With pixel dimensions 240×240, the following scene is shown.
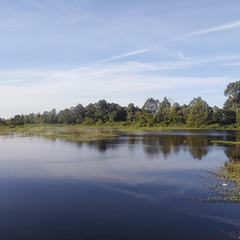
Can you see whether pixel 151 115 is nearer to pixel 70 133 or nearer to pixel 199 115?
pixel 199 115

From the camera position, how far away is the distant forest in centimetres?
9494

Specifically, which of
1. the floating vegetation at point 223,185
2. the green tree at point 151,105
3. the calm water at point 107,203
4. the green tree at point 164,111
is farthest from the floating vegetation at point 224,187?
the green tree at point 151,105

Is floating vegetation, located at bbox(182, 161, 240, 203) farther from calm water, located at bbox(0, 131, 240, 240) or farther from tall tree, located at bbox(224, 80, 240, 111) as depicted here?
tall tree, located at bbox(224, 80, 240, 111)

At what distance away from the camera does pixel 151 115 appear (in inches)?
4065

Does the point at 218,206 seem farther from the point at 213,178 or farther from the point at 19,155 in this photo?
the point at 19,155

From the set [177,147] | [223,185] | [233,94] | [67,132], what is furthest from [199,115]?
[223,185]

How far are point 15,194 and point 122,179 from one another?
6.64 m

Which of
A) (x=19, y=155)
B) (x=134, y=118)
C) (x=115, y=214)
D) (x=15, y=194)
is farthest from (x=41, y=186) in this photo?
(x=134, y=118)

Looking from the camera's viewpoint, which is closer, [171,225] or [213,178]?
[171,225]

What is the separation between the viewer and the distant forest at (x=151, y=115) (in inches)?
3738

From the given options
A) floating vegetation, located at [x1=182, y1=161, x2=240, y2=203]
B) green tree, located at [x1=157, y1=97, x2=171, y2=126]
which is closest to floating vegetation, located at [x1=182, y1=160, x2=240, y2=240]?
floating vegetation, located at [x1=182, y1=161, x2=240, y2=203]

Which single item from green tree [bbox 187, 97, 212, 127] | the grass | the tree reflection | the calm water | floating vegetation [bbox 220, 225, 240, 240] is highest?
green tree [bbox 187, 97, 212, 127]

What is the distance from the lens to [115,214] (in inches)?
511

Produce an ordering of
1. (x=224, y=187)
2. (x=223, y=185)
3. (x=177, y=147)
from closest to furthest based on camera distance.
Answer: (x=224, y=187) → (x=223, y=185) → (x=177, y=147)
